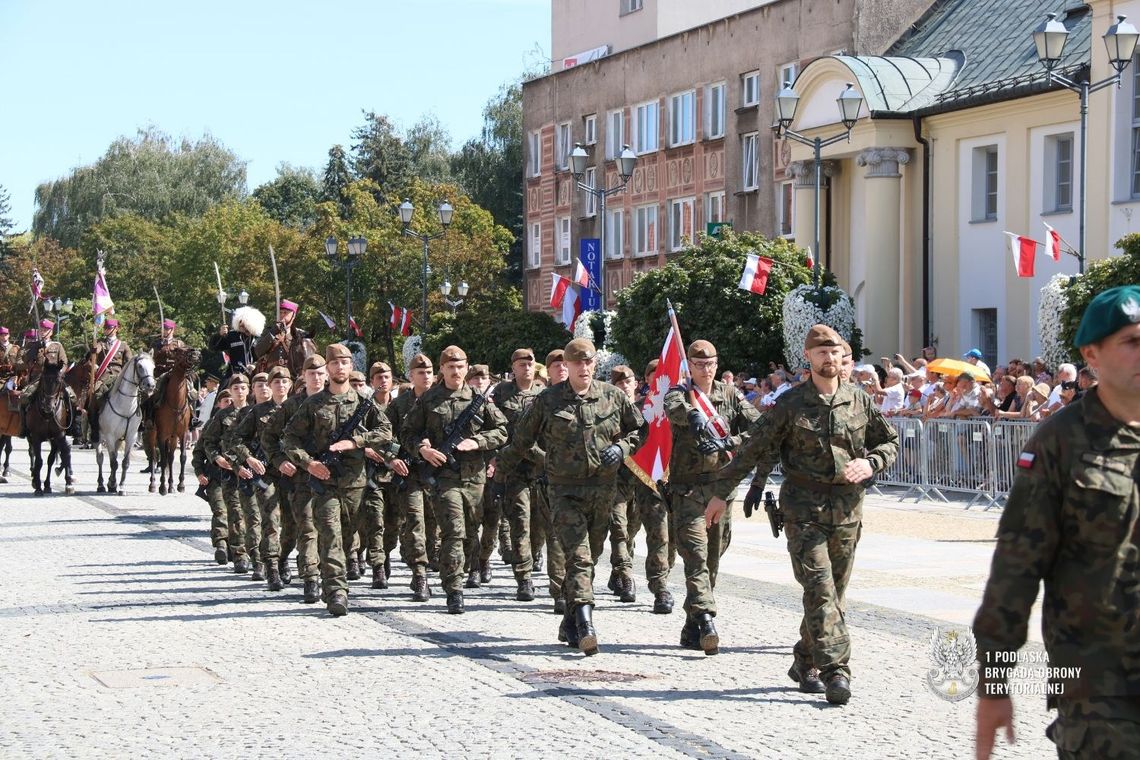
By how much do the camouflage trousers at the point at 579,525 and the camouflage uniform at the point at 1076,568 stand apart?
6474mm

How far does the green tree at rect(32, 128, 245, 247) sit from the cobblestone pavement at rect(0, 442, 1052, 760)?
7357 centimetres

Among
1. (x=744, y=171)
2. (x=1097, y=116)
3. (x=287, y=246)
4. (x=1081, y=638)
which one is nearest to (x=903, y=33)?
(x=744, y=171)

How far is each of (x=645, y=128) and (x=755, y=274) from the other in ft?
70.6

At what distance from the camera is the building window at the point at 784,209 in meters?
45.6

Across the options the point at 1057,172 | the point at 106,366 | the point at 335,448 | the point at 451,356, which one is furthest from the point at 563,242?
the point at 335,448

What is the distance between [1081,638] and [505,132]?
79428 mm

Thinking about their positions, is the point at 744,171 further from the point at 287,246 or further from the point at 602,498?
the point at 602,498

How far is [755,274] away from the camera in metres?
31.7

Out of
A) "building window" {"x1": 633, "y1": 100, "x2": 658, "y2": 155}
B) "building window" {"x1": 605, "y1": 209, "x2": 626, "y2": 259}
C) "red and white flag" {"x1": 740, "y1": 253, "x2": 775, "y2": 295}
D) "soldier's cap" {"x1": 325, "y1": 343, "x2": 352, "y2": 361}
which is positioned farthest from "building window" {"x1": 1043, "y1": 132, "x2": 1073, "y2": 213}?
"soldier's cap" {"x1": 325, "y1": 343, "x2": 352, "y2": 361}

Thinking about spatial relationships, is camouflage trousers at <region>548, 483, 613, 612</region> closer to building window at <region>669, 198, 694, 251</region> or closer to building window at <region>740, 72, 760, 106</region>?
building window at <region>740, 72, 760, 106</region>

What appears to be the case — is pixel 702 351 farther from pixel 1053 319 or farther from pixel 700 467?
pixel 1053 319

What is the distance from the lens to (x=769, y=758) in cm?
758

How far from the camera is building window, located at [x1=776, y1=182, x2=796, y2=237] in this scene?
4562 cm

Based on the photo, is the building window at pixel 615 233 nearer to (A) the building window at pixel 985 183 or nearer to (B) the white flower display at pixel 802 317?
(A) the building window at pixel 985 183
